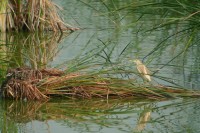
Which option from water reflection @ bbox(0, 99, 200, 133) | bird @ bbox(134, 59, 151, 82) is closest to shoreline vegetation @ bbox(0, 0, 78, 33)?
bird @ bbox(134, 59, 151, 82)

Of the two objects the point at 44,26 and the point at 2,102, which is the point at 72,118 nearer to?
the point at 2,102

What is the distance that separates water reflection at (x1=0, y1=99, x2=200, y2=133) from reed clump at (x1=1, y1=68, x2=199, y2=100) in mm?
92

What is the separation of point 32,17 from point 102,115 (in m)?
4.75

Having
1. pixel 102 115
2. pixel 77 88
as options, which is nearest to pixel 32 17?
pixel 77 88

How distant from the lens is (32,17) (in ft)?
33.4

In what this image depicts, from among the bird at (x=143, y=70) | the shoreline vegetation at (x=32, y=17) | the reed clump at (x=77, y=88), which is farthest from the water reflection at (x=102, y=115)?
the shoreline vegetation at (x=32, y=17)

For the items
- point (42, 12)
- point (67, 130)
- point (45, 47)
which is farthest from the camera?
point (42, 12)

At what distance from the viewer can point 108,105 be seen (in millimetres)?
5938

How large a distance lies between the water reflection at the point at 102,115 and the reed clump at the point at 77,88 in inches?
3.6

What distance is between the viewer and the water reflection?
5254 mm

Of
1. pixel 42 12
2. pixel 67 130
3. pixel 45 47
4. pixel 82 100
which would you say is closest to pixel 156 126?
pixel 67 130

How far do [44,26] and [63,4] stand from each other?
2799mm

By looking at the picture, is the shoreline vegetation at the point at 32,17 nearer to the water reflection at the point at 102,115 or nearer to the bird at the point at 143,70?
the bird at the point at 143,70

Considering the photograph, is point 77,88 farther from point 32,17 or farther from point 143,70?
point 32,17
